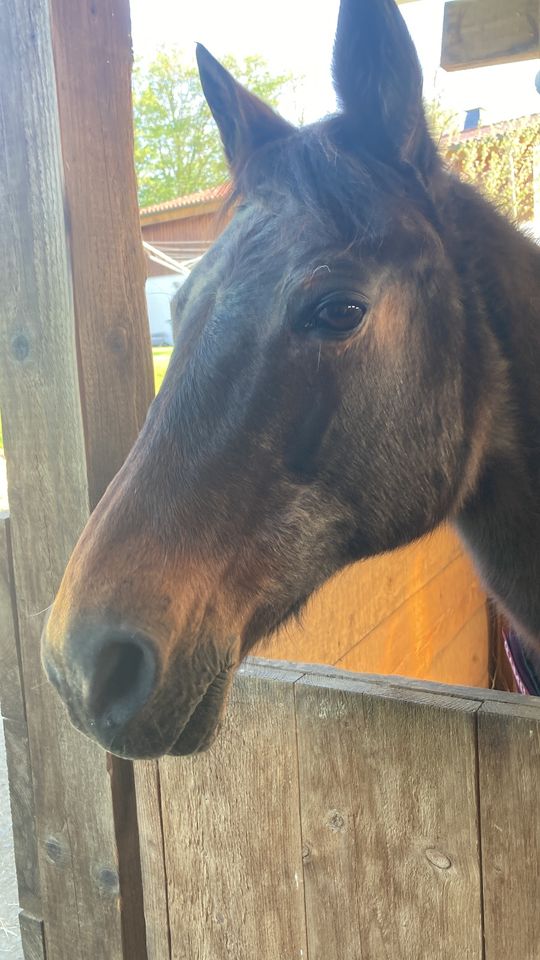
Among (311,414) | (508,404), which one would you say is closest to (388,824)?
(311,414)

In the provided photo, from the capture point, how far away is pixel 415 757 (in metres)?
1.28

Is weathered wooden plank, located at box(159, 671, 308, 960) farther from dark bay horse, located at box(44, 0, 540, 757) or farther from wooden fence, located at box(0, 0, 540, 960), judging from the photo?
dark bay horse, located at box(44, 0, 540, 757)

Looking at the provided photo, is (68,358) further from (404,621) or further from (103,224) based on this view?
(404,621)

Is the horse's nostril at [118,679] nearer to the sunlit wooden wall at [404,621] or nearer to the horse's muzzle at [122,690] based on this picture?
the horse's muzzle at [122,690]

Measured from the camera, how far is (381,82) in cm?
136

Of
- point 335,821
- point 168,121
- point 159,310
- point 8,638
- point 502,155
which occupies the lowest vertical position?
point 335,821

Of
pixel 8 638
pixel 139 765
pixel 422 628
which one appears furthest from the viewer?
pixel 422 628

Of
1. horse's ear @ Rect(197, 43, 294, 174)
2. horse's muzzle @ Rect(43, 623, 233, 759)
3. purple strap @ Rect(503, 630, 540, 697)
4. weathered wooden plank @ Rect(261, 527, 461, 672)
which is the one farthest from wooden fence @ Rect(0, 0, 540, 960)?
purple strap @ Rect(503, 630, 540, 697)

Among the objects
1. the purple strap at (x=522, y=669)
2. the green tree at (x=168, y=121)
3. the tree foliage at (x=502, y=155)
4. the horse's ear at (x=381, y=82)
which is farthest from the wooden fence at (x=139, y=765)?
the green tree at (x=168, y=121)

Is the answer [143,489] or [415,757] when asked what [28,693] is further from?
[415,757]

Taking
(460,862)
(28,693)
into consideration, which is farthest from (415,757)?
(28,693)

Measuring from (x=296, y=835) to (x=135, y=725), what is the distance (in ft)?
1.79

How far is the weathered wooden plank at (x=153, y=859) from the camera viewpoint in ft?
5.28

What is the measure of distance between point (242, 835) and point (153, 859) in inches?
11.2
